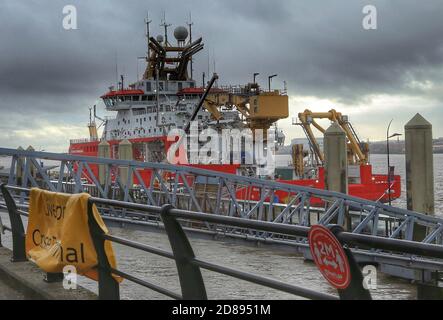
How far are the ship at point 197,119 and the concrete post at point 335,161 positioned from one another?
12517mm

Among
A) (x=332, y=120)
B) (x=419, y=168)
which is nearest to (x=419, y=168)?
(x=419, y=168)

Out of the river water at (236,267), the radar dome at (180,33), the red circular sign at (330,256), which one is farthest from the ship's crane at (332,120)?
the red circular sign at (330,256)

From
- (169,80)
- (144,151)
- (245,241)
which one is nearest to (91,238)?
(245,241)

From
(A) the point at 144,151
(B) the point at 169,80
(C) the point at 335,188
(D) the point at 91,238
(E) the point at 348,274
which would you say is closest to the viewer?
(E) the point at 348,274

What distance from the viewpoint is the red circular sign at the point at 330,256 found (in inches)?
118

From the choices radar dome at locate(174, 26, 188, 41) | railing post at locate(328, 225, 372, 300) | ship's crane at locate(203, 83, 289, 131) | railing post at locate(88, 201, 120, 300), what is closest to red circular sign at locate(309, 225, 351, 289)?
railing post at locate(328, 225, 372, 300)

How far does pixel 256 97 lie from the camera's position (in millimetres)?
41062

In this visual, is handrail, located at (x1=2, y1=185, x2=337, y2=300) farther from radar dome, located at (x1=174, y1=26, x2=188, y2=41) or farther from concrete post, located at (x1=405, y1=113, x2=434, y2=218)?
radar dome, located at (x1=174, y1=26, x2=188, y2=41)

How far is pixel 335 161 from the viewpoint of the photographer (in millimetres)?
21375

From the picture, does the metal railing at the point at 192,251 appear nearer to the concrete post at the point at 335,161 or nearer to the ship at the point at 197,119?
the concrete post at the point at 335,161

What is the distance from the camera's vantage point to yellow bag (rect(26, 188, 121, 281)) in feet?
17.9

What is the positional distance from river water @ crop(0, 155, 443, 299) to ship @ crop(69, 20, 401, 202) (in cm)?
1700

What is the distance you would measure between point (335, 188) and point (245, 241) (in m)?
6.40
